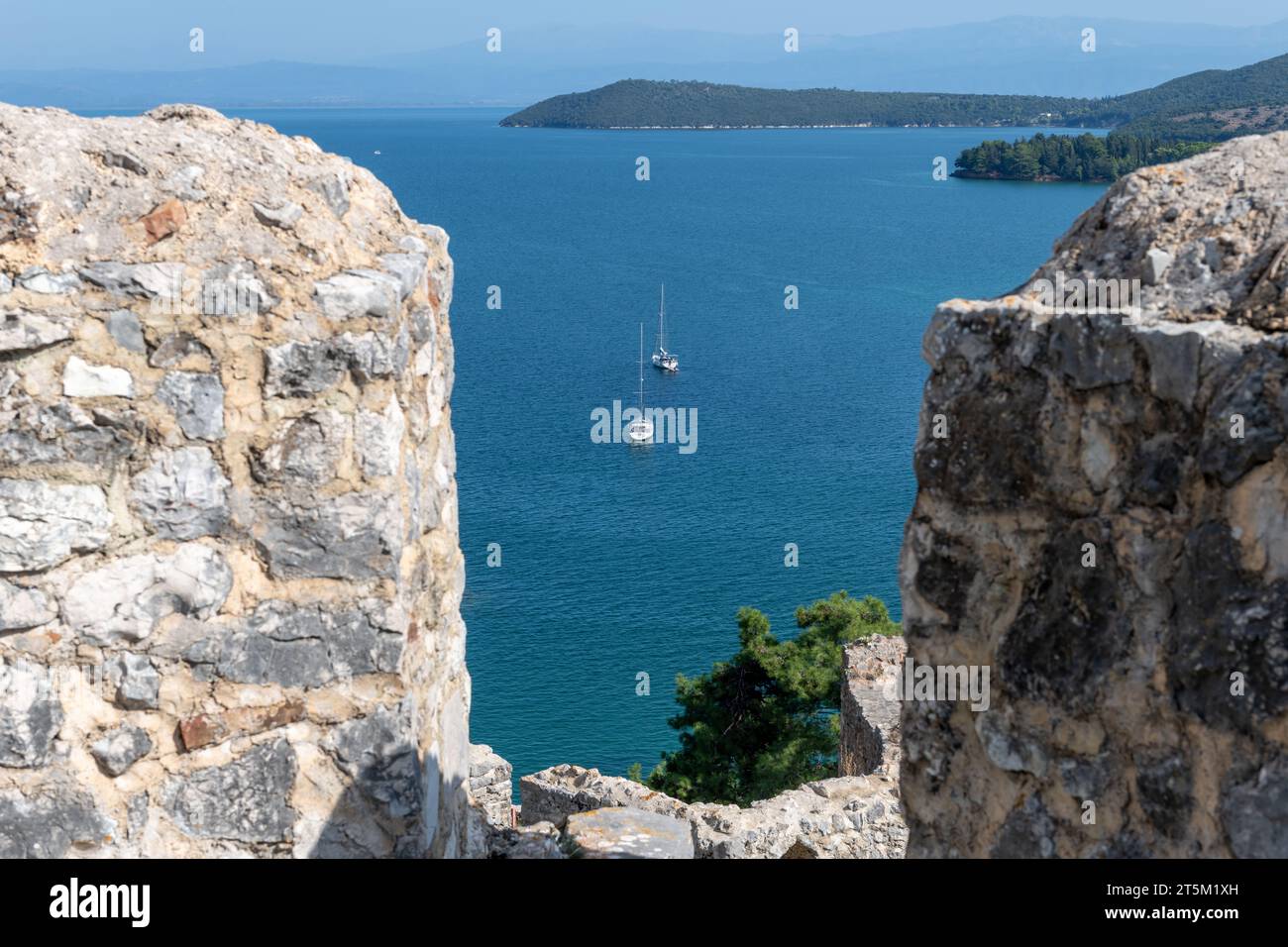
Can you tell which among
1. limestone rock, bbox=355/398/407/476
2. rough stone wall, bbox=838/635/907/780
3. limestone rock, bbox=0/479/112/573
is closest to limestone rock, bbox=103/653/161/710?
limestone rock, bbox=0/479/112/573

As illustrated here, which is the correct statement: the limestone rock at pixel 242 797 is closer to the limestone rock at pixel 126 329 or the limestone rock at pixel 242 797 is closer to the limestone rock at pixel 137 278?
the limestone rock at pixel 126 329

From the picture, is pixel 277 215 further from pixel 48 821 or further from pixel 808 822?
pixel 808 822

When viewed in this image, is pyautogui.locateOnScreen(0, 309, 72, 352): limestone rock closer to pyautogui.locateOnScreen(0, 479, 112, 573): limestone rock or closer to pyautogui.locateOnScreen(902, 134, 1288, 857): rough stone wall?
pyautogui.locateOnScreen(0, 479, 112, 573): limestone rock

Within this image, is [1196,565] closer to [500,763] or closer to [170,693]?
[170,693]

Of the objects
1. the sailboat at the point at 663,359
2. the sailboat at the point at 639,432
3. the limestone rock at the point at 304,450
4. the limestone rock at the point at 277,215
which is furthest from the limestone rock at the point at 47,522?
the sailboat at the point at 663,359

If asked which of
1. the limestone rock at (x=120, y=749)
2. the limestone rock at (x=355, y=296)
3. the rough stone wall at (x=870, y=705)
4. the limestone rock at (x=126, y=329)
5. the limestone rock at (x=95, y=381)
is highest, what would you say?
the limestone rock at (x=355, y=296)

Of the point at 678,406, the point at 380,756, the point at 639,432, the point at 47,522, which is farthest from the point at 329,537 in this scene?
the point at 678,406
